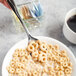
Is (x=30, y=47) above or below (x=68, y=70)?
above

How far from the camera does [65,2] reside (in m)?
0.98

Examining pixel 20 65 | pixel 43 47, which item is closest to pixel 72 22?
pixel 43 47

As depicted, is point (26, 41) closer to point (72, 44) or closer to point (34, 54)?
point (34, 54)

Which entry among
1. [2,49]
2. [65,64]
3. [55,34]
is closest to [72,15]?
[55,34]

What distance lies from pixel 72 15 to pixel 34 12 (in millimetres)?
172

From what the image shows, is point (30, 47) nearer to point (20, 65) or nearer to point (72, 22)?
point (20, 65)

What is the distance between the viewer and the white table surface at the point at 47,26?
844mm

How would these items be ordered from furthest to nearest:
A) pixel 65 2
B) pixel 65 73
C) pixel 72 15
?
pixel 65 2
pixel 72 15
pixel 65 73

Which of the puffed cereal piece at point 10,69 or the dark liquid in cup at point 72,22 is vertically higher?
the dark liquid in cup at point 72,22

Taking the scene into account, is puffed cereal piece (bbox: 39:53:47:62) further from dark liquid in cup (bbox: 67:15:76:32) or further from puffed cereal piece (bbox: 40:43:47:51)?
dark liquid in cup (bbox: 67:15:76:32)

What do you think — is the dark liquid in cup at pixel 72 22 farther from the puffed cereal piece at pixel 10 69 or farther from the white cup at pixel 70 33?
the puffed cereal piece at pixel 10 69

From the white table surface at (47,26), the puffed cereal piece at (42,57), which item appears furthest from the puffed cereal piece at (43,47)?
the white table surface at (47,26)

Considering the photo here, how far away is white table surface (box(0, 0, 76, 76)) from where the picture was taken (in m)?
0.84

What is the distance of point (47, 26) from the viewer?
90 cm
